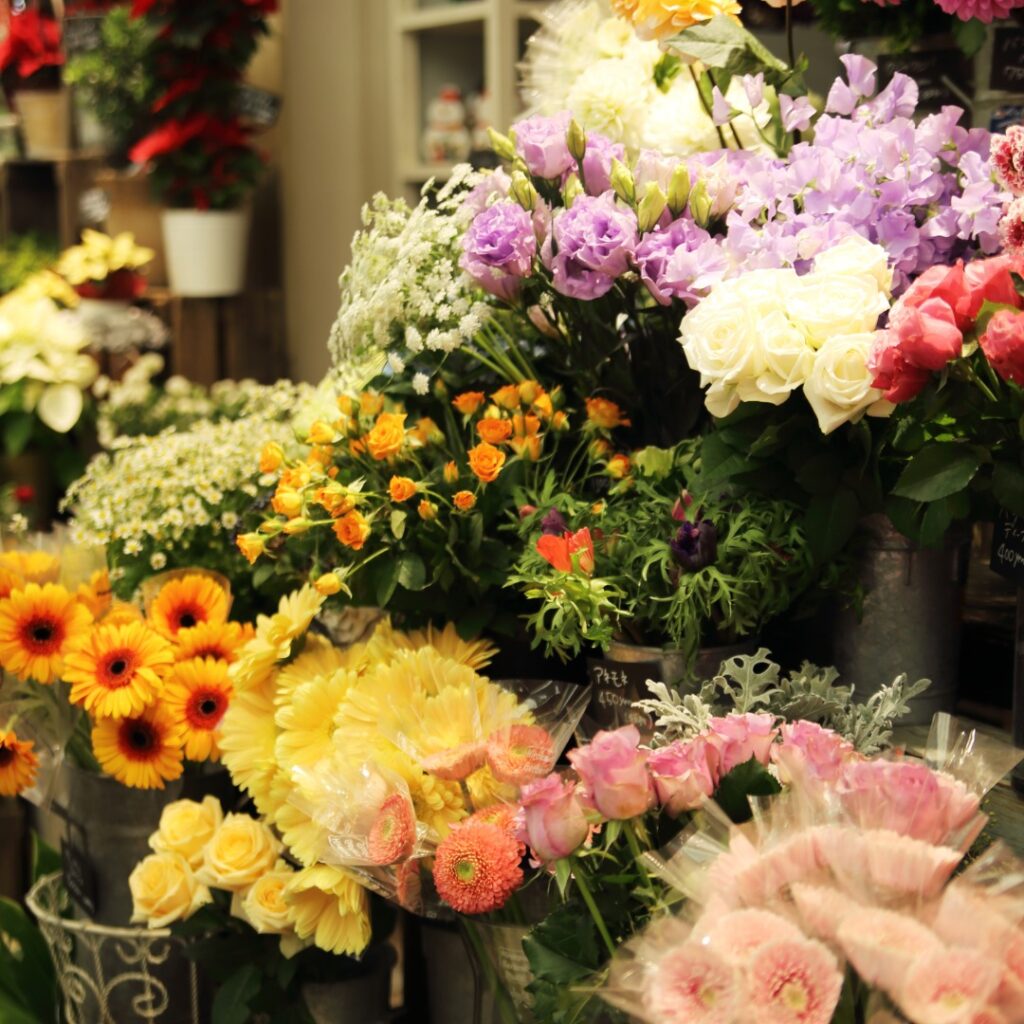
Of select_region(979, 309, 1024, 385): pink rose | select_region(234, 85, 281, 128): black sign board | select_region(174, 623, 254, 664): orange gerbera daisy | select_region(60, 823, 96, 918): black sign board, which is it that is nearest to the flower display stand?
select_region(60, 823, 96, 918): black sign board

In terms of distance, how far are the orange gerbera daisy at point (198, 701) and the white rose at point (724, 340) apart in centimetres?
54

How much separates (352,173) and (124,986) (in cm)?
192

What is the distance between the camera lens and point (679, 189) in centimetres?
100

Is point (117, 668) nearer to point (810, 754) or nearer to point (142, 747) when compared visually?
point (142, 747)

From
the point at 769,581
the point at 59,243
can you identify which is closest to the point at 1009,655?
the point at 769,581

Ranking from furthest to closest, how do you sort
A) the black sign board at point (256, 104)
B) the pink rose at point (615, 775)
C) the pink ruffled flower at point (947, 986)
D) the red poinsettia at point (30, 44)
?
the red poinsettia at point (30, 44)
the black sign board at point (256, 104)
the pink rose at point (615, 775)
the pink ruffled flower at point (947, 986)

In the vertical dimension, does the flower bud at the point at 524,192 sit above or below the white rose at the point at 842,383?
above

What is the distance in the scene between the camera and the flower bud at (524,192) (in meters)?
1.05

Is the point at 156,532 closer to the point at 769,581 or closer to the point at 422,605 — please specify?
the point at 422,605

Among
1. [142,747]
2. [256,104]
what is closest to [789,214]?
[142,747]

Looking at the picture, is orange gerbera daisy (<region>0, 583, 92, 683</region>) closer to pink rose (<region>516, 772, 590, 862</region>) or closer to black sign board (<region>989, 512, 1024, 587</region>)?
pink rose (<region>516, 772, 590, 862</region>)

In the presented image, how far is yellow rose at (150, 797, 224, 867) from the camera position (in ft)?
3.78

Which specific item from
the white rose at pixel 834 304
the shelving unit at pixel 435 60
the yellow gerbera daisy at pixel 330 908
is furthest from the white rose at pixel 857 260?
the shelving unit at pixel 435 60

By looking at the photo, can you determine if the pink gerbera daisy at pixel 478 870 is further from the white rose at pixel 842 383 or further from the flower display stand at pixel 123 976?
the flower display stand at pixel 123 976
